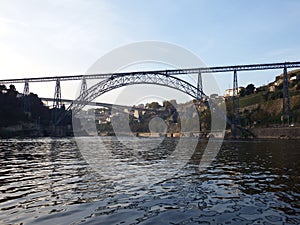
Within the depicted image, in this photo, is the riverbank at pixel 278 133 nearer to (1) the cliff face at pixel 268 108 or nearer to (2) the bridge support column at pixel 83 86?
(1) the cliff face at pixel 268 108

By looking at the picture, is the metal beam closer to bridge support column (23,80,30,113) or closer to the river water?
bridge support column (23,80,30,113)

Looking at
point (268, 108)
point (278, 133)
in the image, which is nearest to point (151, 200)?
point (278, 133)

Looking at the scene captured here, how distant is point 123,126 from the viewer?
179m

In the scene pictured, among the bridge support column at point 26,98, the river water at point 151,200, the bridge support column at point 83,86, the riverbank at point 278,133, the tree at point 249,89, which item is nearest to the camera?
the river water at point 151,200

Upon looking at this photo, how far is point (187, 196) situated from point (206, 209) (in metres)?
1.76

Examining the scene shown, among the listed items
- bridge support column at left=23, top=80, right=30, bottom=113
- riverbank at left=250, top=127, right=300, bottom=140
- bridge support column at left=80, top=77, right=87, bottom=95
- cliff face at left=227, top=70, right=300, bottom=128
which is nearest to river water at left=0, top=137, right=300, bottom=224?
riverbank at left=250, top=127, right=300, bottom=140

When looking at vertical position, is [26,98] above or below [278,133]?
above

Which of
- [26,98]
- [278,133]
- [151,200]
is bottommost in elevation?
[151,200]

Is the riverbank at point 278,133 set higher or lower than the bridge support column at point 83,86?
lower

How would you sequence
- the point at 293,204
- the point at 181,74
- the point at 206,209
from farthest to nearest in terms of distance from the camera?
the point at 181,74
the point at 293,204
the point at 206,209

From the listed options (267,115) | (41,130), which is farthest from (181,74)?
(41,130)

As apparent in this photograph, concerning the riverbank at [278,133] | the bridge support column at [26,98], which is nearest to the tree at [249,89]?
the riverbank at [278,133]

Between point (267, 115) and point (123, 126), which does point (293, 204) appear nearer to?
point (267, 115)

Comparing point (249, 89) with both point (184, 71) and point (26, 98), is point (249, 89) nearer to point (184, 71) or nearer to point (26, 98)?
point (184, 71)
